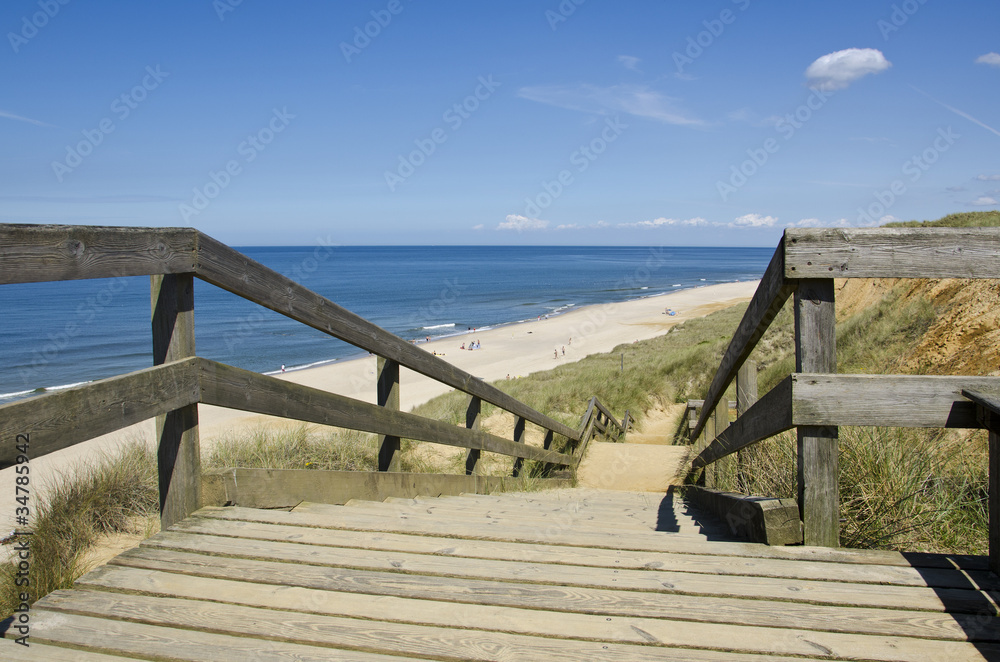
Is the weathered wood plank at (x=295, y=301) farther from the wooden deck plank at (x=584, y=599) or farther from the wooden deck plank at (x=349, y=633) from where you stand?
the wooden deck plank at (x=349, y=633)

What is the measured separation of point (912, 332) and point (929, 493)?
726 centimetres

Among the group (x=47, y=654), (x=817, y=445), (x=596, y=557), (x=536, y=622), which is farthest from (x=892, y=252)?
(x=47, y=654)

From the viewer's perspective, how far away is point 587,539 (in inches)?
103

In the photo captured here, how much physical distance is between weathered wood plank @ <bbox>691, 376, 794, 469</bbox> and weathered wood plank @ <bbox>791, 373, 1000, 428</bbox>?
7cm

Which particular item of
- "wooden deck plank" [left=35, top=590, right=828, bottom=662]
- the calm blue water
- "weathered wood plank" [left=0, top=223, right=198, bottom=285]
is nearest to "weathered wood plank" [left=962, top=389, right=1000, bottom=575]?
"wooden deck plank" [left=35, top=590, right=828, bottom=662]

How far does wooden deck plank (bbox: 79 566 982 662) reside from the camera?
1.82 meters

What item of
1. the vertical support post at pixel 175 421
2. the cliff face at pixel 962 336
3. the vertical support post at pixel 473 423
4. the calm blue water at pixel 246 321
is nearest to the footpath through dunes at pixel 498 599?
the vertical support post at pixel 175 421

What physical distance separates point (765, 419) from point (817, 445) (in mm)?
366

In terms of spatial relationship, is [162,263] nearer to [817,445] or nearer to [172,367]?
[172,367]

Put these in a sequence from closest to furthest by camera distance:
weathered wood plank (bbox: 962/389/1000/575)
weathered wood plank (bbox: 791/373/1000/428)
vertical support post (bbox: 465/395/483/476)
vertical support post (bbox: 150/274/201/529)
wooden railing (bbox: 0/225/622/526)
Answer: wooden railing (bbox: 0/225/622/526) → weathered wood plank (bbox: 962/389/1000/575) → weathered wood plank (bbox: 791/373/1000/428) → vertical support post (bbox: 150/274/201/529) → vertical support post (bbox: 465/395/483/476)

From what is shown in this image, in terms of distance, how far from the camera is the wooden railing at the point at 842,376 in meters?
2.24

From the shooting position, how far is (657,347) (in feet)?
88.5

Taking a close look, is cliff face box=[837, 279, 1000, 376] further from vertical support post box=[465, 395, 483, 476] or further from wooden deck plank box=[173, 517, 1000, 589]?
wooden deck plank box=[173, 517, 1000, 589]

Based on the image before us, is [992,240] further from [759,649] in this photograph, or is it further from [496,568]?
[496,568]
